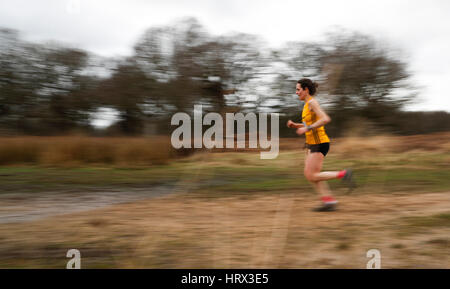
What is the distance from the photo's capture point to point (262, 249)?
12.1 ft

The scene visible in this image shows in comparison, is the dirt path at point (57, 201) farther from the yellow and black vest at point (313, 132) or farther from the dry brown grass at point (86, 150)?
the dry brown grass at point (86, 150)

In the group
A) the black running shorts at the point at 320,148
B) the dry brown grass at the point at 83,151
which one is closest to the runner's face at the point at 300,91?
the black running shorts at the point at 320,148

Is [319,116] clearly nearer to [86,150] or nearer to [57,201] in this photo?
[57,201]

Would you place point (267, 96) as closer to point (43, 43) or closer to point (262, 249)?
point (43, 43)

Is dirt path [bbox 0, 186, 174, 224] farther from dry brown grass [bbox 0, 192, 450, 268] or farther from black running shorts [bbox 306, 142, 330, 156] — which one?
black running shorts [bbox 306, 142, 330, 156]

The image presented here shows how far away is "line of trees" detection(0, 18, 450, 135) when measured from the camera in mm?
15133

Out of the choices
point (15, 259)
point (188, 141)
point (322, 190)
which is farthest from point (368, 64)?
point (15, 259)

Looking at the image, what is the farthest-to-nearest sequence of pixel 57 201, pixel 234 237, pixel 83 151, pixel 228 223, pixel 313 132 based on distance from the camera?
pixel 83 151, pixel 57 201, pixel 313 132, pixel 228 223, pixel 234 237

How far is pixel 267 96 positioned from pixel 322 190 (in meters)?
12.3

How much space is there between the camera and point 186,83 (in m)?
15.3

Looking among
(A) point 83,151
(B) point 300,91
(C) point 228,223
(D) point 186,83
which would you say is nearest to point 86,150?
(A) point 83,151

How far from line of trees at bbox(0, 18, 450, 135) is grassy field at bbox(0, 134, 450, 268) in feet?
19.5

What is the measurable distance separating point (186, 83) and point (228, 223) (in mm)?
11101

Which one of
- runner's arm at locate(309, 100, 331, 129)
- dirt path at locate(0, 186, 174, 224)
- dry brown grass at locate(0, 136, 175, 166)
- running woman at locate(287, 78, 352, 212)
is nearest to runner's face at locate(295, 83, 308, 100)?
running woman at locate(287, 78, 352, 212)
